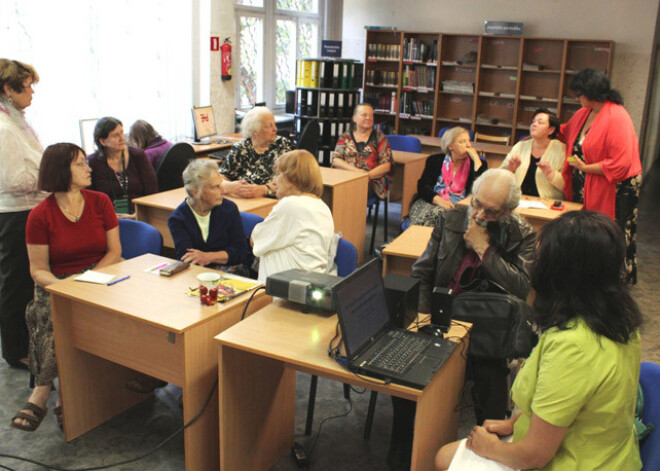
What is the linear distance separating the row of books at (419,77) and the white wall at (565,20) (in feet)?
1.96

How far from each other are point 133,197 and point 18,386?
151 cm

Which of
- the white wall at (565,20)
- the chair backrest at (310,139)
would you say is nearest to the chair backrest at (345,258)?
the chair backrest at (310,139)

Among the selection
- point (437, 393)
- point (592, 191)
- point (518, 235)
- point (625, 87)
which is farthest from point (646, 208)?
point (437, 393)

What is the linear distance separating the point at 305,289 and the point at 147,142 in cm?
316

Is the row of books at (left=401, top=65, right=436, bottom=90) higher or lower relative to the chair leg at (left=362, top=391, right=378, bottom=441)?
higher

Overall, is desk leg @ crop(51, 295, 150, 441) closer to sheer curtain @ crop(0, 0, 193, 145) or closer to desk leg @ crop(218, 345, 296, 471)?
desk leg @ crop(218, 345, 296, 471)

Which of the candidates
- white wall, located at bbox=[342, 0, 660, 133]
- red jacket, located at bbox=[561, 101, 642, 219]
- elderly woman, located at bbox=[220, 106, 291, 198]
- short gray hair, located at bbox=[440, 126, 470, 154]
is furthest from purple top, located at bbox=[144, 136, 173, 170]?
white wall, located at bbox=[342, 0, 660, 133]

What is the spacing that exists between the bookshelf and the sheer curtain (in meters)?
1.44

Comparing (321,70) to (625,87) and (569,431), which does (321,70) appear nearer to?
(625,87)

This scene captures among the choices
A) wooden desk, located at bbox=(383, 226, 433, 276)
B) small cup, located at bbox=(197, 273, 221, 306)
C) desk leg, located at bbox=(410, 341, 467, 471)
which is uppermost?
small cup, located at bbox=(197, 273, 221, 306)

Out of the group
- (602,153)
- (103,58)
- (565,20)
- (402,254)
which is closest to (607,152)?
(602,153)

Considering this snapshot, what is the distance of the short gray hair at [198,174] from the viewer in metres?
3.30

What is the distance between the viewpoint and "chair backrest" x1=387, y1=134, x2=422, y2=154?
263 inches

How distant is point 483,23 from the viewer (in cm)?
880
